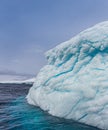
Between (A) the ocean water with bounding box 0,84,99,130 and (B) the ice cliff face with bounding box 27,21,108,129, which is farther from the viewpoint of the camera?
(B) the ice cliff face with bounding box 27,21,108,129

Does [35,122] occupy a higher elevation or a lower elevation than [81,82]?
lower

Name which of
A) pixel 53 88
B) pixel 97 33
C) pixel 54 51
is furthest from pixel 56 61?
pixel 97 33

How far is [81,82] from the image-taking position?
10359mm

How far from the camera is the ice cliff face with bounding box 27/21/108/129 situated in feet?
30.9

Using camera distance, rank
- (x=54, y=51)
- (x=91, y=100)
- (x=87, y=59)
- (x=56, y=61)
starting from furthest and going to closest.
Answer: (x=54, y=51)
(x=56, y=61)
(x=87, y=59)
(x=91, y=100)

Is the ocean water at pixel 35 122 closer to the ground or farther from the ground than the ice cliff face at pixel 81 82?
closer to the ground

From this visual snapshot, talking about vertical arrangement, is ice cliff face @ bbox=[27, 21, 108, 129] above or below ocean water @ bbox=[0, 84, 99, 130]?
above

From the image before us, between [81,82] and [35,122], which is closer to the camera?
[35,122]

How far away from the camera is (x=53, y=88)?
11.6 meters

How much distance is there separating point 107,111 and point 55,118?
265 centimetres

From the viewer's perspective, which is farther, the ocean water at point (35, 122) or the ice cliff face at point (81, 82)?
the ice cliff face at point (81, 82)

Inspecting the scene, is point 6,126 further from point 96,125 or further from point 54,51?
point 54,51

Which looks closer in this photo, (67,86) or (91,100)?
(91,100)

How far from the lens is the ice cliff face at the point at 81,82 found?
9.43 metres
